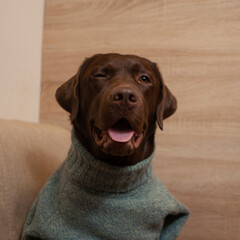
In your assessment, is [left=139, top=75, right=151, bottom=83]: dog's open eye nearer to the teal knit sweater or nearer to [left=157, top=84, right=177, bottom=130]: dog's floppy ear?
[left=157, top=84, right=177, bottom=130]: dog's floppy ear

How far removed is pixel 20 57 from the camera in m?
1.60

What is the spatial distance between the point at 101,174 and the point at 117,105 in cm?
28

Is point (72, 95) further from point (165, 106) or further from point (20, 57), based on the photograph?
point (20, 57)

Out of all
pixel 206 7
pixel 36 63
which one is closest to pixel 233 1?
pixel 206 7

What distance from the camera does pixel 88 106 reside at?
1123 mm

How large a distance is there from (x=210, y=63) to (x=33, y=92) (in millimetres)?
1001

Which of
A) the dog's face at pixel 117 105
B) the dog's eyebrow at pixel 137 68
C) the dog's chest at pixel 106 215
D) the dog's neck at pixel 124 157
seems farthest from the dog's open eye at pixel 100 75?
the dog's chest at pixel 106 215

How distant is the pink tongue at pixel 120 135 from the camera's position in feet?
3.21

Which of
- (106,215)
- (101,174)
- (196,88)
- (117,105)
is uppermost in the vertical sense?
(117,105)

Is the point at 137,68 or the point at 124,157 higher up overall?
the point at 137,68

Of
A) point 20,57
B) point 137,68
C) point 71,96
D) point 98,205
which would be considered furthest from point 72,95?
point 20,57

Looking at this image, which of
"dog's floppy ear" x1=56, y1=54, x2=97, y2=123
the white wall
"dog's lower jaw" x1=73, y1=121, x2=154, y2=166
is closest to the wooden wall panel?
the white wall

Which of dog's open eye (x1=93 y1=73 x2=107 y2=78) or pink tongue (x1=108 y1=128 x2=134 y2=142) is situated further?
dog's open eye (x1=93 y1=73 x2=107 y2=78)

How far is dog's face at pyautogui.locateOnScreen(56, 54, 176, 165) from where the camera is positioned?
37.9 inches
